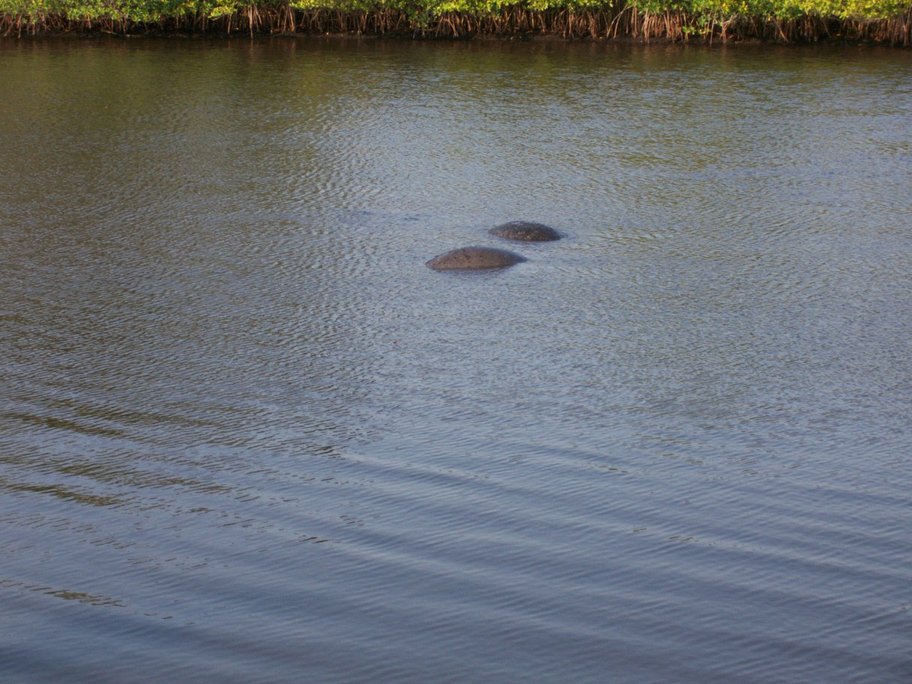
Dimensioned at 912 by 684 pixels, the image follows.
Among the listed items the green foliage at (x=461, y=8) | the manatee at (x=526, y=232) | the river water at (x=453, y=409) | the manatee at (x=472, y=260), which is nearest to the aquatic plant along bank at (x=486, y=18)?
the green foliage at (x=461, y=8)

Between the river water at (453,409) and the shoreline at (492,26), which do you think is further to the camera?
the shoreline at (492,26)

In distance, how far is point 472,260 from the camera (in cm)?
996

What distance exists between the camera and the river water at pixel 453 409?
14.4ft

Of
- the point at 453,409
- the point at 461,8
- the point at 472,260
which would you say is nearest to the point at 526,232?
the point at 472,260

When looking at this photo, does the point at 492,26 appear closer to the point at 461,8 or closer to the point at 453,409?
the point at 461,8

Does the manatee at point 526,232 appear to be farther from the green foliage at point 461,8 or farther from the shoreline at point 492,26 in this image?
the shoreline at point 492,26

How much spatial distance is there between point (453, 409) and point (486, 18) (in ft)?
70.1

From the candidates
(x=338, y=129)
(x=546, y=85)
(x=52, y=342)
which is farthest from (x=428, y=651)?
(x=546, y=85)

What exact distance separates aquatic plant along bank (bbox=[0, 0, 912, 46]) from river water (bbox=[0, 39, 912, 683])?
10.2 meters

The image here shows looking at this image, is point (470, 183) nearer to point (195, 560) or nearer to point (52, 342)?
point (52, 342)

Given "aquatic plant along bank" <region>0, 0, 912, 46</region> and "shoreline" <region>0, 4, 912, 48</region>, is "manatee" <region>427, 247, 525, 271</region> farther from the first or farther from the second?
"shoreline" <region>0, 4, 912, 48</region>

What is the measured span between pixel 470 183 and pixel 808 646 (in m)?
9.33

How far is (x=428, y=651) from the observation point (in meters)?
4.26

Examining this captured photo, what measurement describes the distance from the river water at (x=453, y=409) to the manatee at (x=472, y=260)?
18cm
